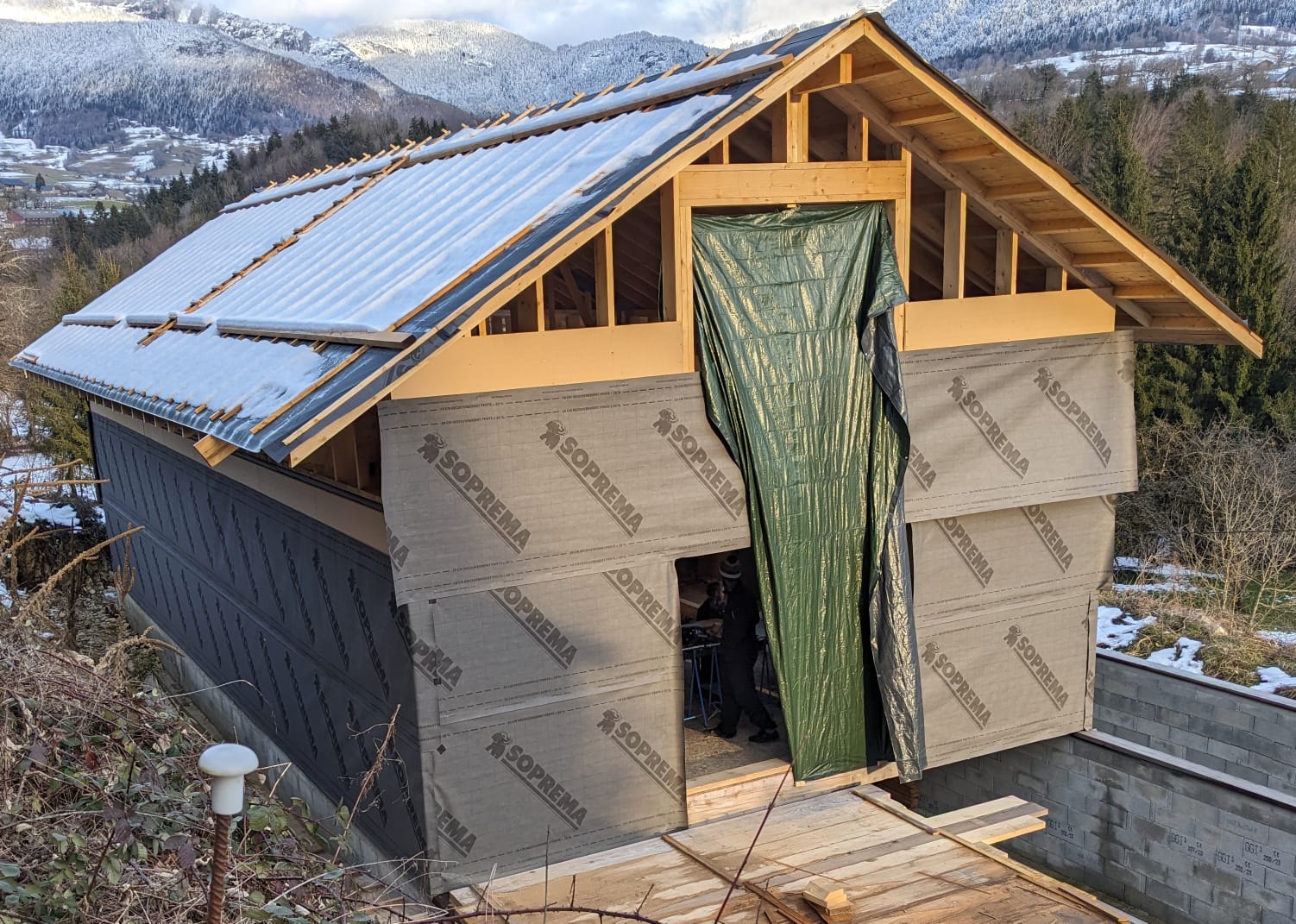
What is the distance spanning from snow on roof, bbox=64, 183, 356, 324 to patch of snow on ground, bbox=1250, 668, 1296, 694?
11.9m

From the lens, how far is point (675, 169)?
718cm

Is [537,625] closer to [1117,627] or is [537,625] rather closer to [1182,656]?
[1182,656]

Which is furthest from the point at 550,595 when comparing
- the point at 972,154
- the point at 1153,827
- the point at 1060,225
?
the point at 1153,827

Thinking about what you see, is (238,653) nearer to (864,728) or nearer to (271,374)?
(271,374)

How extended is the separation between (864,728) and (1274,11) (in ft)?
523

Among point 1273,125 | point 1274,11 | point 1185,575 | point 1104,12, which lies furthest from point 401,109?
point 1185,575

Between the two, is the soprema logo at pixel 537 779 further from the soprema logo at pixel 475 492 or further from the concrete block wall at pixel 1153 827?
the concrete block wall at pixel 1153 827

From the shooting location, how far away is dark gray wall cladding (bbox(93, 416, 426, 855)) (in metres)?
7.77

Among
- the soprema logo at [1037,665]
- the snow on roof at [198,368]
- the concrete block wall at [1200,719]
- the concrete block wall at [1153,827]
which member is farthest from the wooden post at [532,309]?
the concrete block wall at [1200,719]

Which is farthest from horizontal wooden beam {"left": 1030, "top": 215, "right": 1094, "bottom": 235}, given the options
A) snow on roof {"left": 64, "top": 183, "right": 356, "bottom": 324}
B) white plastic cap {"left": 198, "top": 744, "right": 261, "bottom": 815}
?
snow on roof {"left": 64, "top": 183, "right": 356, "bottom": 324}

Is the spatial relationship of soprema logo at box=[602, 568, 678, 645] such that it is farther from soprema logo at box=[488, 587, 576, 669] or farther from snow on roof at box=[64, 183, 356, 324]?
snow on roof at box=[64, 183, 356, 324]

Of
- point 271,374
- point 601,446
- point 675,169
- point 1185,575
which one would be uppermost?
point 675,169

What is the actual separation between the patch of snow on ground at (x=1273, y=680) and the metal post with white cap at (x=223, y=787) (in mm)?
12061

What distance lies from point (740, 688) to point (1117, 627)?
715 centimetres
